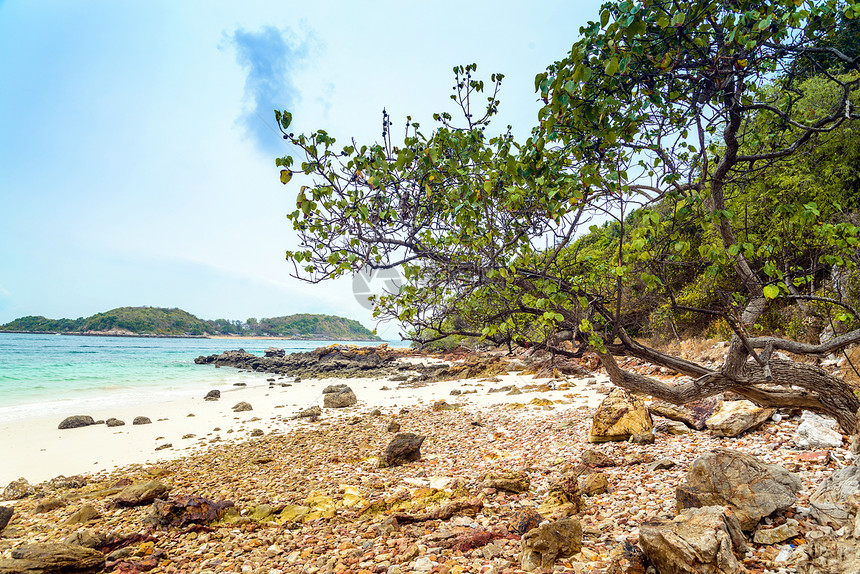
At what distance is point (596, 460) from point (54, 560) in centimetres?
635

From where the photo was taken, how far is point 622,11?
2.69m

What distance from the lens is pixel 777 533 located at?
10.3 feet

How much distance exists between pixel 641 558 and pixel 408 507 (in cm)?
273

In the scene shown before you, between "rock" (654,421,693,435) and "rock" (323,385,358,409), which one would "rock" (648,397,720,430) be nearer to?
"rock" (654,421,693,435)

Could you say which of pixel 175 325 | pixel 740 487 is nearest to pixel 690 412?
pixel 740 487

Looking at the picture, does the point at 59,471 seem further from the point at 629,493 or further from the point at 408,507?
the point at 629,493

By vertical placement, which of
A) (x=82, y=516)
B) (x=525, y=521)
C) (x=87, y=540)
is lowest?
(x=82, y=516)

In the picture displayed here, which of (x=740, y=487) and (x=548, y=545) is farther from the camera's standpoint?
(x=740, y=487)

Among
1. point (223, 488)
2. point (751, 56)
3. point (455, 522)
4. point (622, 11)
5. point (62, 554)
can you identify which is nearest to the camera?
point (622, 11)

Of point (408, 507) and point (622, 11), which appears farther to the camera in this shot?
point (408, 507)

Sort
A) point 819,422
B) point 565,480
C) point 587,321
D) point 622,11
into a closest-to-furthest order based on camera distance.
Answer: point 622,11 → point 587,321 → point 565,480 → point 819,422

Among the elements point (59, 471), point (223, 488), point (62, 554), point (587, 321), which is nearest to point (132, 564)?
point (62, 554)

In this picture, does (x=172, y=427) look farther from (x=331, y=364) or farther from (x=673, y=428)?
(x=331, y=364)

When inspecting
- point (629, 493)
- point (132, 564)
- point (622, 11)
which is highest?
point (622, 11)
